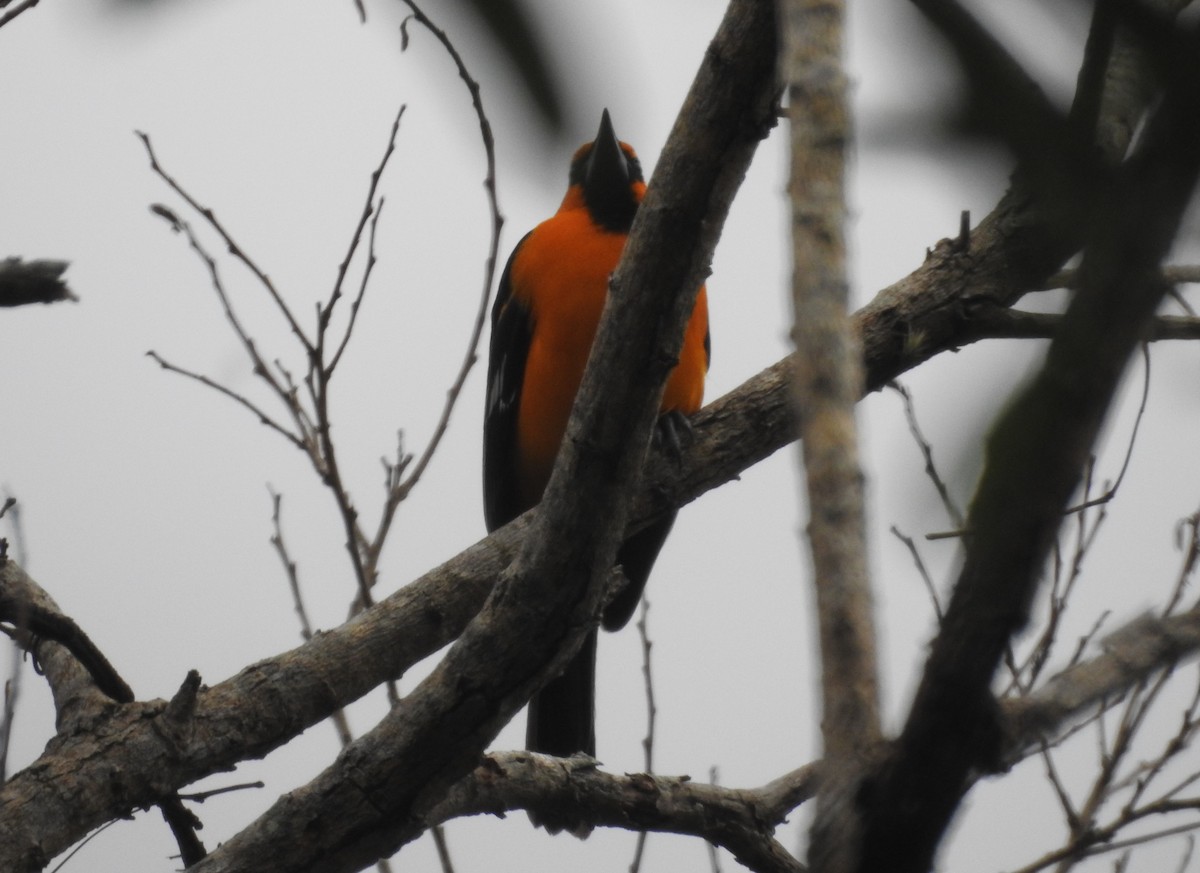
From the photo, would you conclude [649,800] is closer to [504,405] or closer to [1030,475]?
[504,405]

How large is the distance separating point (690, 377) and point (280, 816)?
2218 mm

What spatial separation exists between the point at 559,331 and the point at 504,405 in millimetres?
403

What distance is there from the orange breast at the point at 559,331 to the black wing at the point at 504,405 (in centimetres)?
4

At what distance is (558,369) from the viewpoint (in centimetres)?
452

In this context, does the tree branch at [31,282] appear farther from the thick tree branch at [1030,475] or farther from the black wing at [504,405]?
the black wing at [504,405]

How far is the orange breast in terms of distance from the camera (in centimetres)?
451

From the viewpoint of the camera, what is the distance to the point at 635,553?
4617 mm

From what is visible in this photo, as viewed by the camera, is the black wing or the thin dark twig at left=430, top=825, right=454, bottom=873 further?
the black wing

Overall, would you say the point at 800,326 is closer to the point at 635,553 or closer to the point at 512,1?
the point at 512,1

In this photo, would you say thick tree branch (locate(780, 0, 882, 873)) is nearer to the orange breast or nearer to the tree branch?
the tree branch

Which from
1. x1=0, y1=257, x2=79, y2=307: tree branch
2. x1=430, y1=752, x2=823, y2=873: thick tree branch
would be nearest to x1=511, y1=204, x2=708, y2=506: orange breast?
x1=430, y1=752, x2=823, y2=873: thick tree branch

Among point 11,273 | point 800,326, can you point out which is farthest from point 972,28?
point 11,273

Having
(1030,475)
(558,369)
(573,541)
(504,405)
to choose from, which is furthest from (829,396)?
(504,405)

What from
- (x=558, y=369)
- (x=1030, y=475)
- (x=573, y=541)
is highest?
(x=558, y=369)
